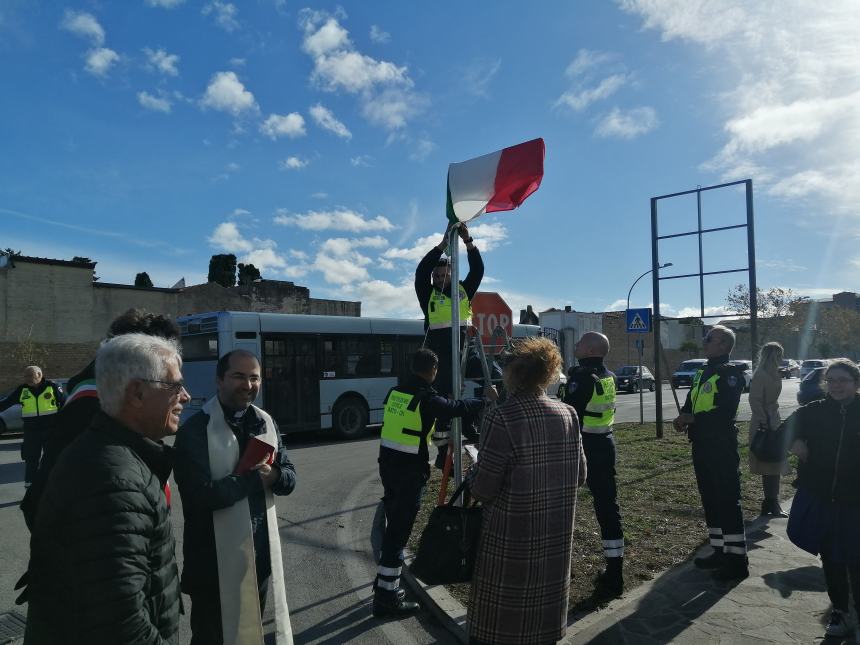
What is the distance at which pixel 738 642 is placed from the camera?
355 centimetres

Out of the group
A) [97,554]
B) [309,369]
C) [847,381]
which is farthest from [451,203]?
[309,369]

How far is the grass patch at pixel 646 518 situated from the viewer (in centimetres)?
465

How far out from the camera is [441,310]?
4879mm

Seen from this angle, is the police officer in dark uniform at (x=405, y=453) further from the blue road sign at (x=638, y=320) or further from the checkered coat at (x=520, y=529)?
the blue road sign at (x=638, y=320)

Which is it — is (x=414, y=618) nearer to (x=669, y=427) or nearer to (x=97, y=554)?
(x=97, y=554)

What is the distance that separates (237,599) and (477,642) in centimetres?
111

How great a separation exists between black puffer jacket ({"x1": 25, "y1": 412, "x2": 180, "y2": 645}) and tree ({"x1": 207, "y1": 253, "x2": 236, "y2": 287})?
144 ft

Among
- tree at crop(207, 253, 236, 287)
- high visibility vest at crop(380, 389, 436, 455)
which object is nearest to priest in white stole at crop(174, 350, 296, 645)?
high visibility vest at crop(380, 389, 436, 455)

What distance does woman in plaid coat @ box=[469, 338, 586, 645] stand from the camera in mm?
2639

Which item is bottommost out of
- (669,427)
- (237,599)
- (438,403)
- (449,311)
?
(669,427)

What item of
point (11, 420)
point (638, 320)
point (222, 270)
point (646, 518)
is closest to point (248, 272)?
point (222, 270)

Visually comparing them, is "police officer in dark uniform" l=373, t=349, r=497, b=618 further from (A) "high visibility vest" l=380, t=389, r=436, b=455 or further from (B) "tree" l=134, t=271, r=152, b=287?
(B) "tree" l=134, t=271, r=152, b=287

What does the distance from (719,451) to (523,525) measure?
2.82m

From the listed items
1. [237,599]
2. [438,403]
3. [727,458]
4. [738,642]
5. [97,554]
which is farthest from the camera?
[727,458]
